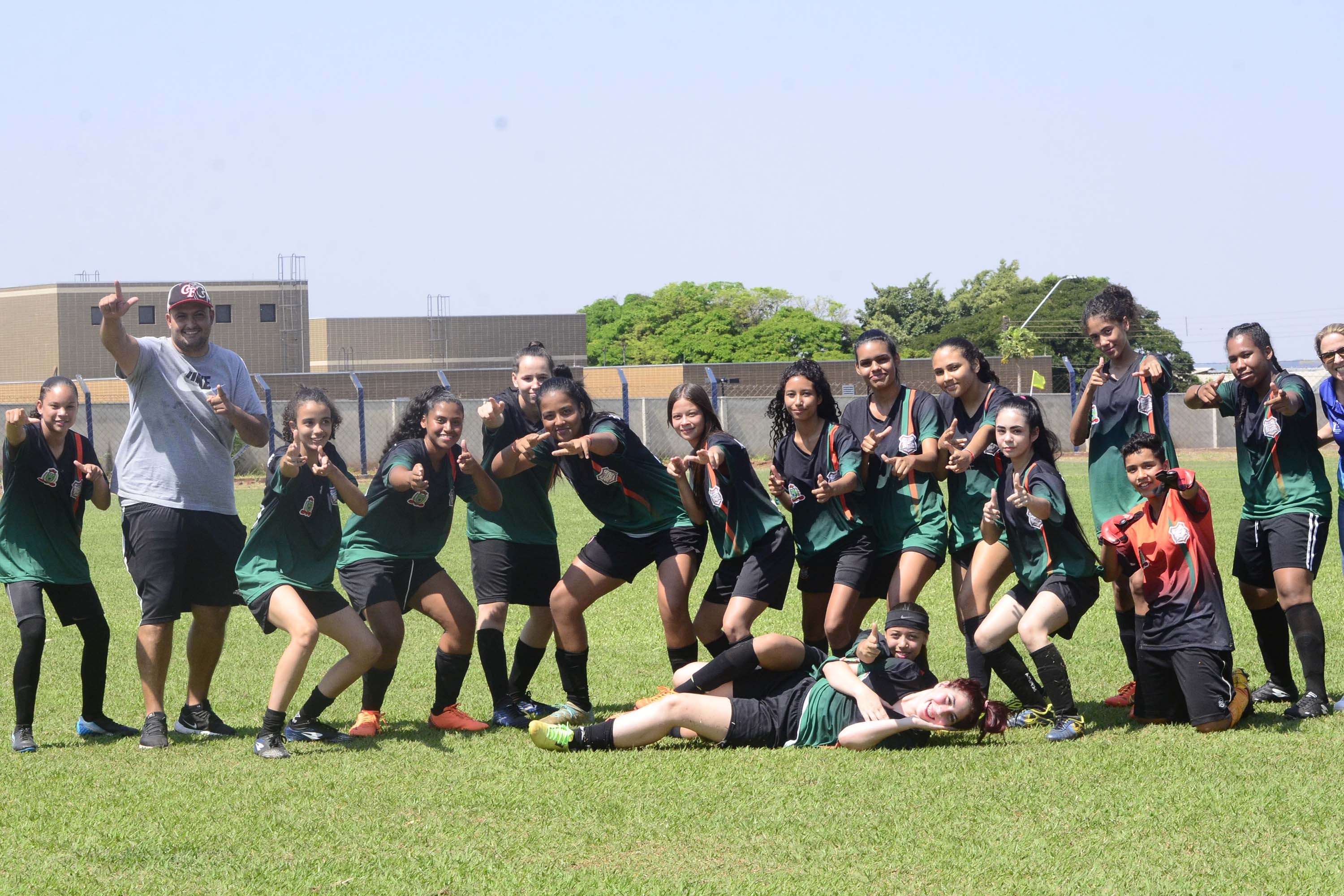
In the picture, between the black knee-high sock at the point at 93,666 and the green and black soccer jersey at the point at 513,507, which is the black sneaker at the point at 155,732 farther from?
the green and black soccer jersey at the point at 513,507

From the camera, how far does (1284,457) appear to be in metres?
6.90

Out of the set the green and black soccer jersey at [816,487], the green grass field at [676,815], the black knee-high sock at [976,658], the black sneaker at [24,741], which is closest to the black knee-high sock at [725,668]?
the green grass field at [676,815]

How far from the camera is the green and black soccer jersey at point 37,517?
6.71 metres

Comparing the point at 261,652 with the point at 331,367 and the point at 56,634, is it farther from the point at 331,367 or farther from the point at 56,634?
the point at 331,367

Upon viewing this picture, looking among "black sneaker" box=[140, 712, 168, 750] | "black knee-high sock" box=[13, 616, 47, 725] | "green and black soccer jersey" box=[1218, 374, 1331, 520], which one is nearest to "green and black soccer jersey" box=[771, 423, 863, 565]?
"green and black soccer jersey" box=[1218, 374, 1331, 520]

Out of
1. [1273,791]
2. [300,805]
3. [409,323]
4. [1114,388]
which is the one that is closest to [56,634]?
[300,805]

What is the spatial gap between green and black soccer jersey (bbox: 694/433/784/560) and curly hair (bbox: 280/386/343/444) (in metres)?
1.95

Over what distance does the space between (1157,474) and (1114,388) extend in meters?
0.78

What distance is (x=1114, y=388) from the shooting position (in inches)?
279

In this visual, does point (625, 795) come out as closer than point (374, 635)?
Yes

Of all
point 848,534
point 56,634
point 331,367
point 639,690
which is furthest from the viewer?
point 331,367

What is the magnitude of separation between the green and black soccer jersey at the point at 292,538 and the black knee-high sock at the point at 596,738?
149cm

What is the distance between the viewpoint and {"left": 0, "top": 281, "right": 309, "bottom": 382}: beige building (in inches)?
2483

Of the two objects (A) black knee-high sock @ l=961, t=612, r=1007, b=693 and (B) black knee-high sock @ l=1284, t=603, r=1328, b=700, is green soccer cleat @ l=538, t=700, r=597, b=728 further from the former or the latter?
(B) black knee-high sock @ l=1284, t=603, r=1328, b=700
